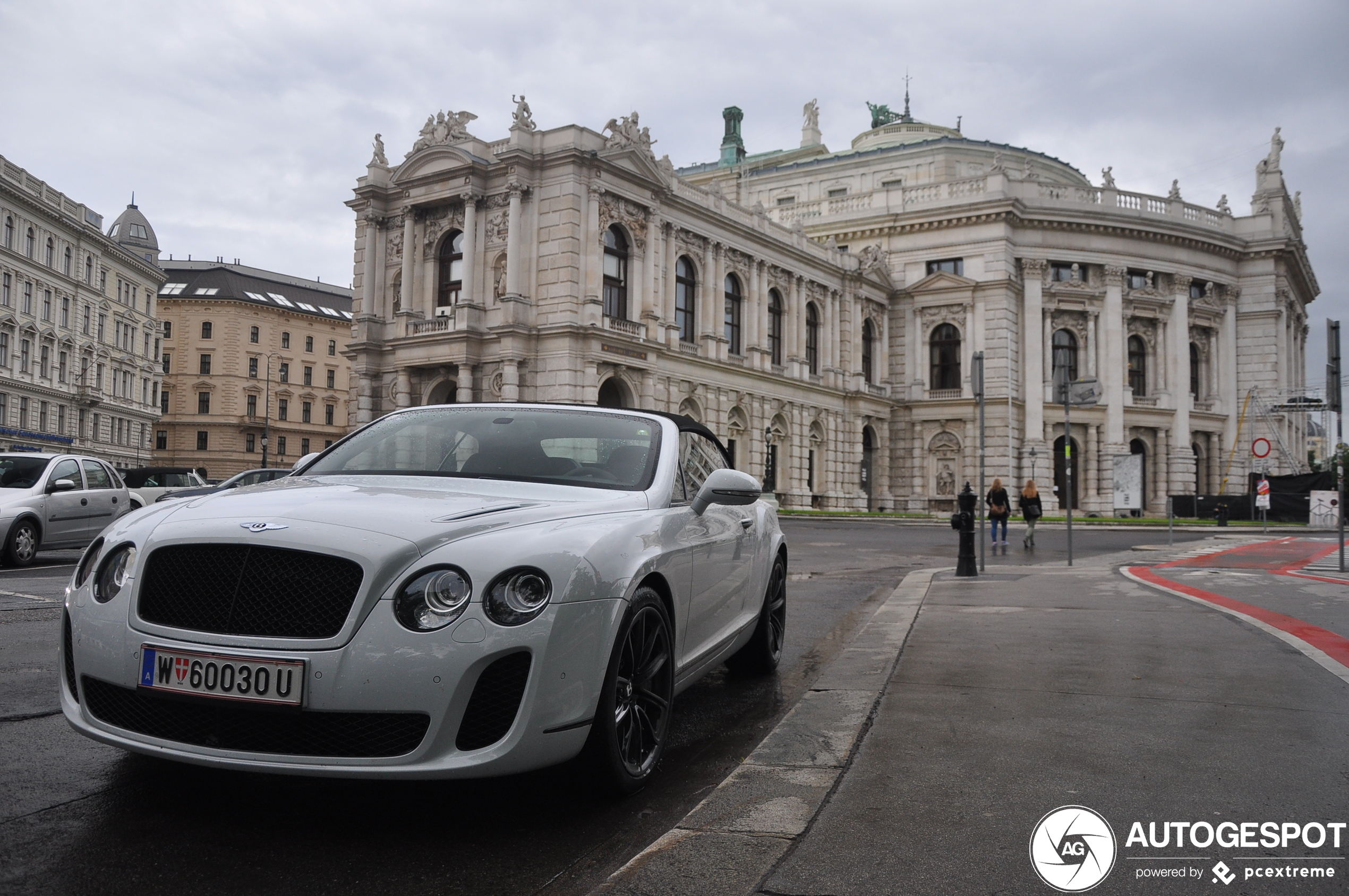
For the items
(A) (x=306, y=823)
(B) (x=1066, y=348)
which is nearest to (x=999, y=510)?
(A) (x=306, y=823)

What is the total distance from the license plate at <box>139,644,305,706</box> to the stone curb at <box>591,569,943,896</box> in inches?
43.6

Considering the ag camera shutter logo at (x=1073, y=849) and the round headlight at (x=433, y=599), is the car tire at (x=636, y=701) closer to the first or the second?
the round headlight at (x=433, y=599)

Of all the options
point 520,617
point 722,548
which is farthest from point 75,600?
point 722,548

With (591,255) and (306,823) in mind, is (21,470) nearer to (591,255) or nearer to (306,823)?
(306,823)

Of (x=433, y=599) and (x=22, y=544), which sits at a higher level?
(x=433, y=599)

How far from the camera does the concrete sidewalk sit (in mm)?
2953

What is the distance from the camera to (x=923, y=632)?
7.88 m

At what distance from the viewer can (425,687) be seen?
3.06 m

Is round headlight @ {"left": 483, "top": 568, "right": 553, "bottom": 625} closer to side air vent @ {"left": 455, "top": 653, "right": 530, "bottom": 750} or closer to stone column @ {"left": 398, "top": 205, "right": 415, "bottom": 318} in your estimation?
side air vent @ {"left": 455, "top": 653, "right": 530, "bottom": 750}

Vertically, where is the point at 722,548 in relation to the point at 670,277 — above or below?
below

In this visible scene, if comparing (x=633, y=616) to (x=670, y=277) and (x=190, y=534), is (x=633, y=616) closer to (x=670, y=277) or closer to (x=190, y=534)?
(x=190, y=534)

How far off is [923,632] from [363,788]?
5.16 m

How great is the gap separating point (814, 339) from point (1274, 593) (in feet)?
123

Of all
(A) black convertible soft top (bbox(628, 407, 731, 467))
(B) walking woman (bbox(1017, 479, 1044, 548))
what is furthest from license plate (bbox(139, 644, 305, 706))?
(B) walking woman (bbox(1017, 479, 1044, 548))
